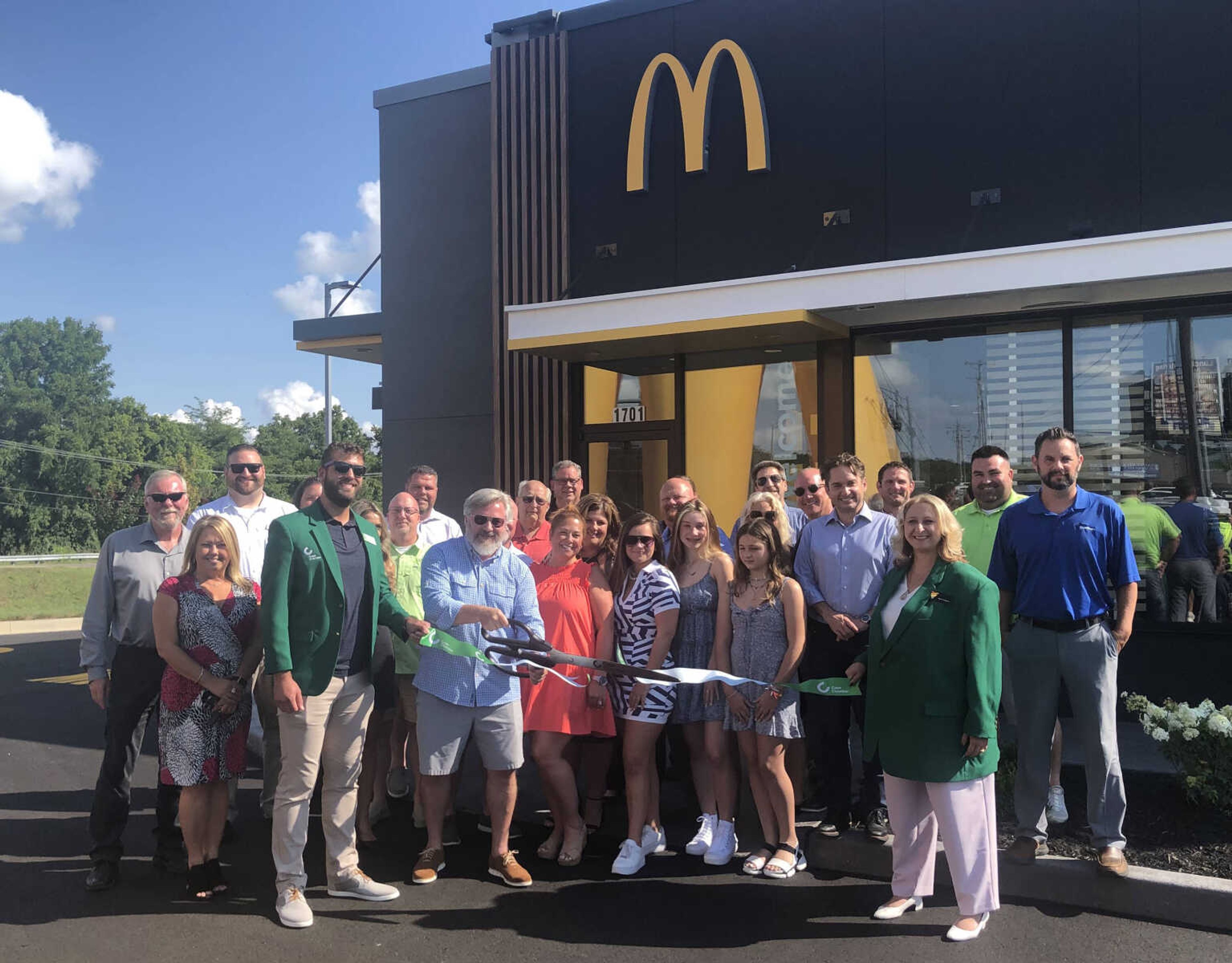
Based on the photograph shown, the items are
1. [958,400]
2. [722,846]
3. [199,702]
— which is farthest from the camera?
[958,400]

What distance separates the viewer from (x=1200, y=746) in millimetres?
5039

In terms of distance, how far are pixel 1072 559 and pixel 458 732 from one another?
10.2ft

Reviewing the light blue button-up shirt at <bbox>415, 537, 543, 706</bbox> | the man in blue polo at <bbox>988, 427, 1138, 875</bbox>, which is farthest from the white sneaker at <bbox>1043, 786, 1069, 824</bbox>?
the light blue button-up shirt at <bbox>415, 537, 543, 706</bbox>

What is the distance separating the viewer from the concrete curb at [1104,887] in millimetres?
4160

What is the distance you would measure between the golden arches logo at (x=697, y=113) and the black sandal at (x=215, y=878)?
785 centimetres

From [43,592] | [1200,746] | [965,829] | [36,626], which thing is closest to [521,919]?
[965,829]

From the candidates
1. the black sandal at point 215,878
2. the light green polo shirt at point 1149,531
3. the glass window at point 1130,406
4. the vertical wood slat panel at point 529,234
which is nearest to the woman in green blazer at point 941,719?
the black sandal at point 215,878

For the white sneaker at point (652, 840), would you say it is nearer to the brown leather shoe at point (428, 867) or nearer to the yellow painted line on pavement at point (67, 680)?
the brown leather shoe at point (428, 867)

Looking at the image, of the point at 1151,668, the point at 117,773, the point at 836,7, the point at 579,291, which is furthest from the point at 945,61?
the point at 117,773

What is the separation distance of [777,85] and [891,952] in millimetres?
8229

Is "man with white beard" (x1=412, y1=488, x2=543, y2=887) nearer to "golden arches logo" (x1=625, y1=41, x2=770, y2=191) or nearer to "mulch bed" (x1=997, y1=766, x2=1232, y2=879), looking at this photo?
"mulch bed" (x1=997, y1=766, x2=1232, y2=879)

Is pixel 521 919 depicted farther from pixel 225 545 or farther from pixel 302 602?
pixel 225 545

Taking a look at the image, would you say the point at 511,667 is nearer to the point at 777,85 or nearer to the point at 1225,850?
the point at 1225,850

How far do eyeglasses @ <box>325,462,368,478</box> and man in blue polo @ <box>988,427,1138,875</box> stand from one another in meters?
3.29
